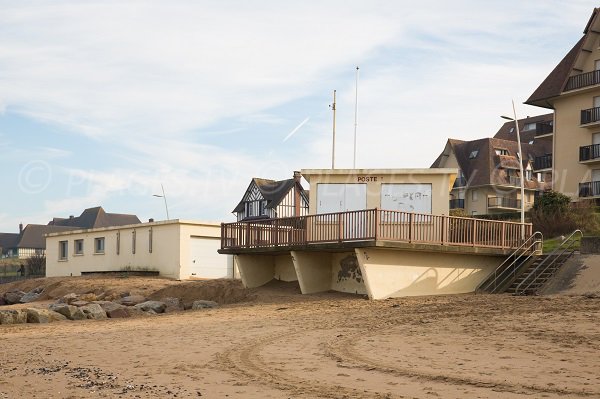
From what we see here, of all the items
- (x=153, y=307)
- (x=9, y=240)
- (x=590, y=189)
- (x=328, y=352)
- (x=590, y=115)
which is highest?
(x=590, y=115)

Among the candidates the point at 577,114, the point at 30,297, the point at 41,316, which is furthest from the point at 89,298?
the point at 577,114

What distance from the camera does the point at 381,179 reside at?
28.7m

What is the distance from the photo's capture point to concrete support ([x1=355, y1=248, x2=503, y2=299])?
25.2 metres

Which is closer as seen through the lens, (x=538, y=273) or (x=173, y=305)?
(x=538, y=273)

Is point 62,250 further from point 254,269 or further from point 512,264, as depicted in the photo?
point 512,264

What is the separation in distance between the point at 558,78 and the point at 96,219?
298 feet

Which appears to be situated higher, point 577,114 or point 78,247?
point 577,114

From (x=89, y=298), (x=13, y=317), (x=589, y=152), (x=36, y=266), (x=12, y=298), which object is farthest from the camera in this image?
(x=36, y=266)

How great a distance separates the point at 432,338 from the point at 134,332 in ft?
24.7

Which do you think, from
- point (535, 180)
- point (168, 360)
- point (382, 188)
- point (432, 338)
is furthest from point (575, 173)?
point (168, 360)

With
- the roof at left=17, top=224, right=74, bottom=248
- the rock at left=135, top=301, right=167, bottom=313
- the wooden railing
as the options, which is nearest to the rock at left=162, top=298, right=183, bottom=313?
the rock at left=135, top=301, right=167, bottom=313

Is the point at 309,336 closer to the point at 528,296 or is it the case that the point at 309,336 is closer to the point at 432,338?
the point at 432,338

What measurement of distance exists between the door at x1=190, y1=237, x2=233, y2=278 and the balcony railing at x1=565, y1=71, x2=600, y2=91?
28.2 m

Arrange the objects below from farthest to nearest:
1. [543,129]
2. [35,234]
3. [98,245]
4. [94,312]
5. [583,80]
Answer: [35,234]
[543,129]
[583,80]
[98,245]
[94,312]
